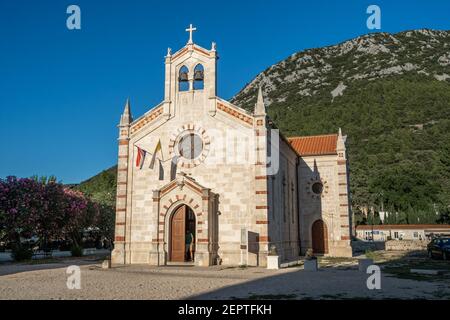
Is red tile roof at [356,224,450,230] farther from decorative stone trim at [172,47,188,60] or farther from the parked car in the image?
decorative stone trim at [172,47,188,60]

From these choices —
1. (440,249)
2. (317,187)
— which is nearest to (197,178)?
(317,187)

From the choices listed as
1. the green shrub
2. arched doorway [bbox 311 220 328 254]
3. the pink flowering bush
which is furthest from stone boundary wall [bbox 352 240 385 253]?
the pink flowering bush

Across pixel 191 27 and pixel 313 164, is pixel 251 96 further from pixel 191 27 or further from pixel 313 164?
pixel 191 27

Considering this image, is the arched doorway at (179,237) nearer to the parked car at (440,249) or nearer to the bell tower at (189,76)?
the bell tower at (189,76)

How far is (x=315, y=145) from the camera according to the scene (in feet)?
125

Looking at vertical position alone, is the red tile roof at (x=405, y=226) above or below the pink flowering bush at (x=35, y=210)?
below

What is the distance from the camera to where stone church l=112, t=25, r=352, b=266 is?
23.5 metres

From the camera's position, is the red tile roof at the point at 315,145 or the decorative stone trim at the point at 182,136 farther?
the red tile roof at the point at 315,145

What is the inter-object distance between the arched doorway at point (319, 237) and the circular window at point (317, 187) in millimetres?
2712

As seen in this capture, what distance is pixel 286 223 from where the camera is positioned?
30312 mm

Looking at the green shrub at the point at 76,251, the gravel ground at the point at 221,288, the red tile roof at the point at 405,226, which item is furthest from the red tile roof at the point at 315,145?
the red tile roof at the point at 405,226

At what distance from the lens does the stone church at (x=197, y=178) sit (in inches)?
923

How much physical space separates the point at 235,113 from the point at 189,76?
425 centimetres

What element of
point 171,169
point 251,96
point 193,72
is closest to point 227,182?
Result: point 171,169
